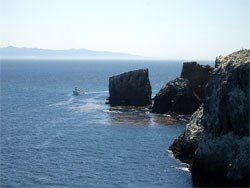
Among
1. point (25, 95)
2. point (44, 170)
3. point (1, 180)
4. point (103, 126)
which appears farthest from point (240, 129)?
point (25, 95)

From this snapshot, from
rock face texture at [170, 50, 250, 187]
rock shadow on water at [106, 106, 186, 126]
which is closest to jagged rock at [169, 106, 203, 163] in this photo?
rock face texture at [170, 50, 250, 187]

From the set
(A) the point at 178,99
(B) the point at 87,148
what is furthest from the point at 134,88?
(B) the point at 87,148

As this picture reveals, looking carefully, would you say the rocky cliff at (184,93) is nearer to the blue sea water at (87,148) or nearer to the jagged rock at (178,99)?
the jagged rock at (178,99)

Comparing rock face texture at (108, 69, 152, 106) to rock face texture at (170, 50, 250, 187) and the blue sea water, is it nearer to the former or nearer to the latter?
the blue sea water

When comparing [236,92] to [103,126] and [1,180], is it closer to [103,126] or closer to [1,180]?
[1,180]

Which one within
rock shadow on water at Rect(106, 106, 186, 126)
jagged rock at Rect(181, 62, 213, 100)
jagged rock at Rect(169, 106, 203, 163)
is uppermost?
jagged rock at Rect(181, 62, 213, 100)
